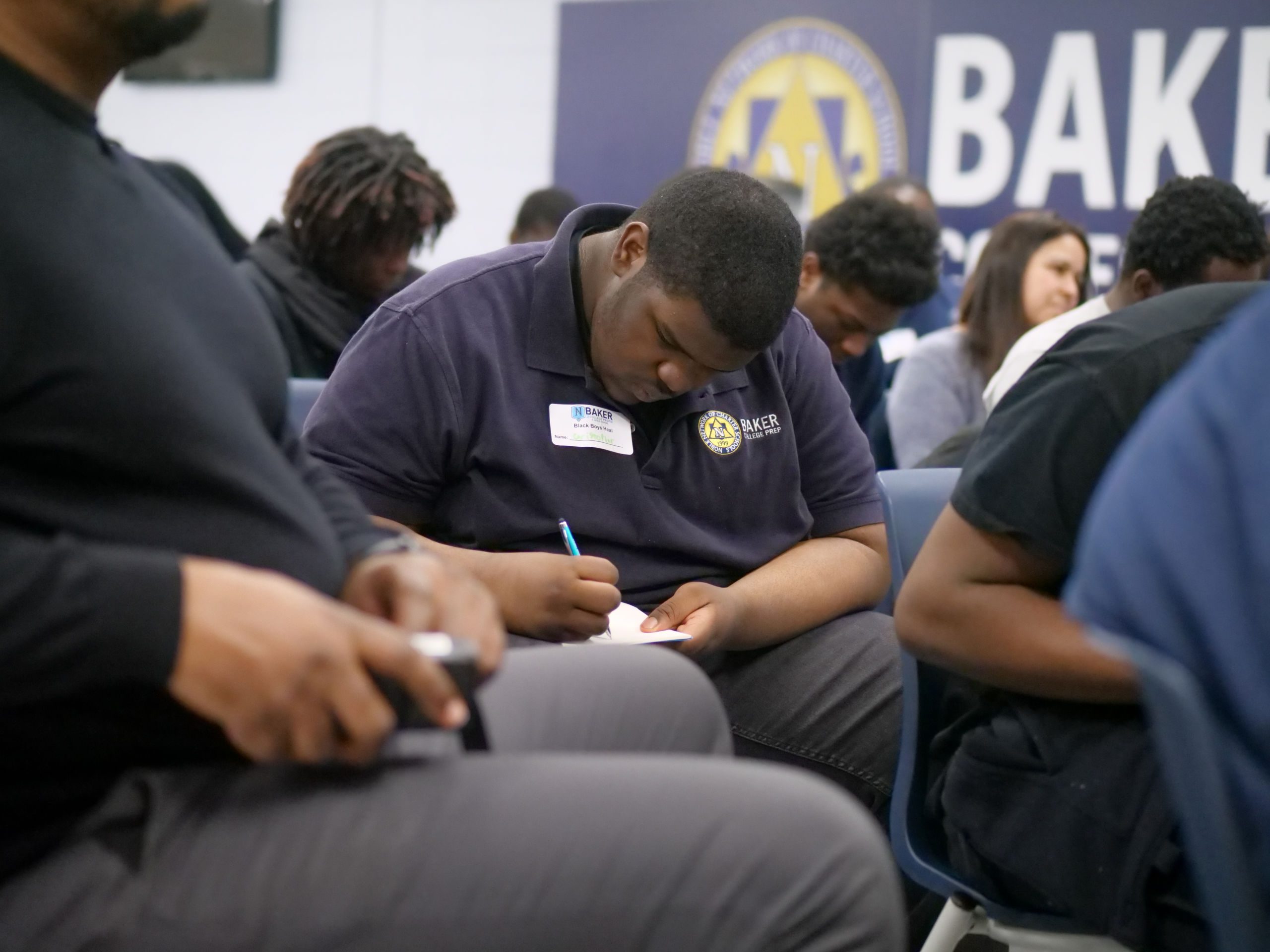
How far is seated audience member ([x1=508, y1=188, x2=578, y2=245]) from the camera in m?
5.02

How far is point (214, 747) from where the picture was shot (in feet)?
3.16

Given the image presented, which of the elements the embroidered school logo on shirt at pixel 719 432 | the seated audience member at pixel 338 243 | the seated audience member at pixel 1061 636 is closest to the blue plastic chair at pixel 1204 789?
the seated audience member at pixel 1061 636

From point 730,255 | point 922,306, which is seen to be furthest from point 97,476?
point 922,306

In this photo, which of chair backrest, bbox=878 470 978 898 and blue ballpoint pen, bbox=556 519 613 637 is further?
blue ballpoint pen, bbox=556 519 613 637

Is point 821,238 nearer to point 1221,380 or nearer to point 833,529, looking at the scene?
point 833,529

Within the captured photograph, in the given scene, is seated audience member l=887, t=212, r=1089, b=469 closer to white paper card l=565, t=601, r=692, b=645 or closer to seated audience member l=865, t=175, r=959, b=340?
seated audience member l=865, t=175, r=959, b=340

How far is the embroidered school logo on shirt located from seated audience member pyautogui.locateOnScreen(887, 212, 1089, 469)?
1.24 meters

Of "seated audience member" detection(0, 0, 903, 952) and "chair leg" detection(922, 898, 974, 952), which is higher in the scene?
"seated audience member" detection(0, 0, 903, 952)

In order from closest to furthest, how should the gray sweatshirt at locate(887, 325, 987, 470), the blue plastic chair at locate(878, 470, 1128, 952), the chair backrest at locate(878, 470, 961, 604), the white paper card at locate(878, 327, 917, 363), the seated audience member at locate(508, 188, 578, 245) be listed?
the blue plastic chair at locate(878, 470, 1128, 952) → the chair backrest at locate(878, 470, 961, 604) → the gray sweatshirt at locate(887, 325, 987, 470) → the white paper card at locate(878, 327, 917, 363) → the seated audience member at locate(508, 188, 578, 245)

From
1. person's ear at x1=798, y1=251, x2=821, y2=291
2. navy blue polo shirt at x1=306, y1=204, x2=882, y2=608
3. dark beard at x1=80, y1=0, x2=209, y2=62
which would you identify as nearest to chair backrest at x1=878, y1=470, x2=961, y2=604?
navy blue polo shirt at x1=306, y1=204, x2=882, y2=608

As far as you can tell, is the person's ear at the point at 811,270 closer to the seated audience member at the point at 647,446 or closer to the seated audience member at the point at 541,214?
the seated audience member at the point at 647,446

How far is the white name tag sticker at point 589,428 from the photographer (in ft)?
6.00

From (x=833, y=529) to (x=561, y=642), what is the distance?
0.53 meters

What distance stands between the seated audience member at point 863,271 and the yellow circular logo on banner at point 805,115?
96.6 inches
